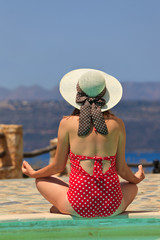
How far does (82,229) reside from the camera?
4578 mm

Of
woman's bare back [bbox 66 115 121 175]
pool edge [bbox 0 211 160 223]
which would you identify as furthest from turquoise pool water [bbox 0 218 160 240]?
woman's bare back [bbox 66 115 121 175]

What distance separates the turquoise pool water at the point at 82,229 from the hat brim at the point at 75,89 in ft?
3.60

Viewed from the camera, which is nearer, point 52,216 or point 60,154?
point 60,154

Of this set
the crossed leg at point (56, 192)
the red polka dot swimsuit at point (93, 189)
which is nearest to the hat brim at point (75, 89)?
the red polka dot swimsuit at point (93, 189)

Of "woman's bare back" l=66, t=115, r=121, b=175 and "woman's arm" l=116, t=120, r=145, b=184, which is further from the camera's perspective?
"woman's arm" l=116, t=120, r=145, b=184

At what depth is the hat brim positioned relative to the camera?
4.49 meters

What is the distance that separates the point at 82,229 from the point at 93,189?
43cm

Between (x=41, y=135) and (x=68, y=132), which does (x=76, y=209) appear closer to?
(x=68, y=132)

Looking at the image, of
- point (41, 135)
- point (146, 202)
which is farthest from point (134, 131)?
point (146, 202)

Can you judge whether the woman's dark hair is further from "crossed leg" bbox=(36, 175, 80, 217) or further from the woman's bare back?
"crossed leg" bbox=(36, 175, 80, 217)

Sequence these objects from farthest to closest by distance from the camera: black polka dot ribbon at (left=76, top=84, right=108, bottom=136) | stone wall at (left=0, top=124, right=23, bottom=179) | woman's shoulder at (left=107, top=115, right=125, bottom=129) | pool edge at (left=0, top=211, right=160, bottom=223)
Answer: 1. stone wall at (left=0, top=124, right=23, bottom=179)
2. pool edge at (left=0, top=211, right=160, bottom=223)
3. woman's shoulder at (left=107, top=115, right=125, bottom=129)
4. black polka dot ribbon at (left=76, top=84, right=108, bottom=136)

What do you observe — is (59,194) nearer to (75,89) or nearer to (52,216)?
(52,216)

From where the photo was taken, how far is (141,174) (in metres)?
4.90

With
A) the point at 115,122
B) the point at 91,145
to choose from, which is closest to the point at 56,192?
the point at 91,145
